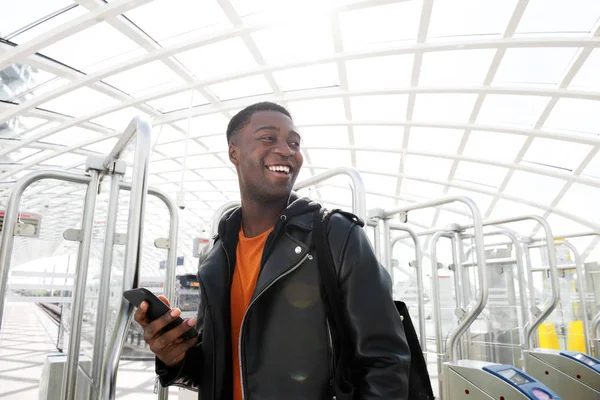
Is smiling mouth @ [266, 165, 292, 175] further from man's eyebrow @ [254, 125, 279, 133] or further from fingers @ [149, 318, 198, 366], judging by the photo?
fingers @ [149, 318, 198, 366]

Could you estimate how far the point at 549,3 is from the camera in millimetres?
8844

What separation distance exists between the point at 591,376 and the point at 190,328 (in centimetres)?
491

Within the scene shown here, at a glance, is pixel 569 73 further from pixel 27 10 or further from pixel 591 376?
pixel 27 10

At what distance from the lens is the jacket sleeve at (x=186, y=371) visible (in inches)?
50.9

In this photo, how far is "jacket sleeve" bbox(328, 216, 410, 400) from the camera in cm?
98

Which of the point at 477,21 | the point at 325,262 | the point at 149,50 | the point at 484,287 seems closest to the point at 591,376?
the point at 484,287

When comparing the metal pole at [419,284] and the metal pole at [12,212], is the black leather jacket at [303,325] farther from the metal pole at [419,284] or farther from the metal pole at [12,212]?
the metal pole at [419,284]

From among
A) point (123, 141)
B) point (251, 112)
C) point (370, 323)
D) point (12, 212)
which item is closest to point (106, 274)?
point (12, 212)

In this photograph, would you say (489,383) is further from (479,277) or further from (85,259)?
(85,259)

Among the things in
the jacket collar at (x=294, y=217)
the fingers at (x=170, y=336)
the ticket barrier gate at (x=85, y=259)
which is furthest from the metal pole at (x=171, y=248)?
the fingers at (x=170, y=336)

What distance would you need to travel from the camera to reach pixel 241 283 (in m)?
1.36

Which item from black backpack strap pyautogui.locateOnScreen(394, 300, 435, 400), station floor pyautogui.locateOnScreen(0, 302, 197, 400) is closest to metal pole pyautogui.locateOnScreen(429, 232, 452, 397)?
station floor pyautogui.locateOnScreen(0, 302, 197, 400)

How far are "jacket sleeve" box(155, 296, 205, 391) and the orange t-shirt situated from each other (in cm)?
17

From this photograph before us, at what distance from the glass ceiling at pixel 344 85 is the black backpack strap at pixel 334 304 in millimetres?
4024
